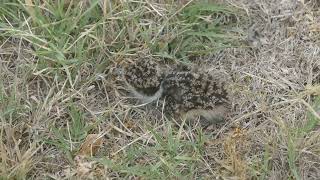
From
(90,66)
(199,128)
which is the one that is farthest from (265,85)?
(90,66)

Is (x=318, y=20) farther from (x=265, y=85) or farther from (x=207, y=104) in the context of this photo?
(x=207, y=104)

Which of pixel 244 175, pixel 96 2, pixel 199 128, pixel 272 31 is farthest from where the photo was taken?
pixel 272 31

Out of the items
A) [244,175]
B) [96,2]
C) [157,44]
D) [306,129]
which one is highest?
[96,2]

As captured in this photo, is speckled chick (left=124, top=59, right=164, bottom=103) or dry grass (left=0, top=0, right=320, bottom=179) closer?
dry grass (left=0, top=0, right=320, bottom=179)

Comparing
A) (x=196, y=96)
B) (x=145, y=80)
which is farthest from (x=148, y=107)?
(x=196, y=96)

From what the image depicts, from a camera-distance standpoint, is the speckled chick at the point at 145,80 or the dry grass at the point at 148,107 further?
the speckled chick at the point at 145,80
